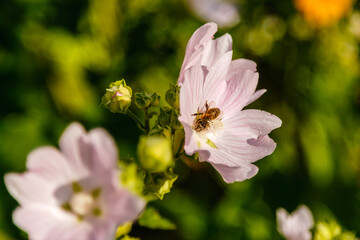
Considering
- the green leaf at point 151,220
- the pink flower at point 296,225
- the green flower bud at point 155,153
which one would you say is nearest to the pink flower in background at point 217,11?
the pink flower at point 296,225

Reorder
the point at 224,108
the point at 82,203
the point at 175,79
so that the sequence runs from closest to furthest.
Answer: the point at 82,203, the point at 224,108, the point at 175,79

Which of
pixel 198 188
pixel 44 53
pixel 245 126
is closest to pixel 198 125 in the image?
pixel 245 126

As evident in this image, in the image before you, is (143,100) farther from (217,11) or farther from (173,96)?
(217,11)

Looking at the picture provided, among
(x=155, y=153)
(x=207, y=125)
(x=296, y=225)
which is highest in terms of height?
(x=155, y=153)

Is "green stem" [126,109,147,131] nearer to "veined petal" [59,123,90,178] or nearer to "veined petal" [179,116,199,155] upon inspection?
"veined petal" [179,116,199,155]

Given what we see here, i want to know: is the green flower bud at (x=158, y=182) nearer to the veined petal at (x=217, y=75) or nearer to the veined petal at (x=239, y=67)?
the veined petal at (x=217, y=75)

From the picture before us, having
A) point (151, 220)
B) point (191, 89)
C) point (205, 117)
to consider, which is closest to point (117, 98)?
point (191, 89)

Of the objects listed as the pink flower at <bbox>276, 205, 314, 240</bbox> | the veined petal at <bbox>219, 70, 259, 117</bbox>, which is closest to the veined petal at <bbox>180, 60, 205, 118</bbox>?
the veined petal at <bbox>219, 70, 259, 117</bbox>
